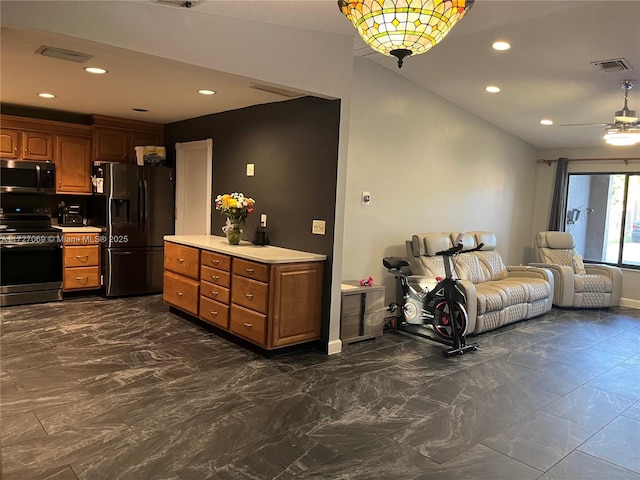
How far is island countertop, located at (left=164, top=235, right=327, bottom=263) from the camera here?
154 inches

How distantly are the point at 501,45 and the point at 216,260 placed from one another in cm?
323

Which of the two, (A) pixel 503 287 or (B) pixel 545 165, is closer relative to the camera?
(A) pixel 503 287

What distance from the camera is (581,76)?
4.68 metres

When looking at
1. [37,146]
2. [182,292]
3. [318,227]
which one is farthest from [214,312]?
[37,146]

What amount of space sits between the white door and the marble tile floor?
4.97 ft

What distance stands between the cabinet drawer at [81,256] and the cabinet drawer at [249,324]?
8.43 feet

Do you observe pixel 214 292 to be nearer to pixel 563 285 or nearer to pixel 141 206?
pixel 141 206

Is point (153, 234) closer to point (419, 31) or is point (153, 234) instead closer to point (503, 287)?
point (503, 287)

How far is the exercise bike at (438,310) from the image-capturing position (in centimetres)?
444

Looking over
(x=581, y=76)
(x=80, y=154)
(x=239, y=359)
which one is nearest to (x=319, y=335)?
(x=239, y=359)

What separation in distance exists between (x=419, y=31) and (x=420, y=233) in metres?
4.23

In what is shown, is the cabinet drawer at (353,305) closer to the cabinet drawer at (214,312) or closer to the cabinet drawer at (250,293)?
the cabinet drawer at (250,293)

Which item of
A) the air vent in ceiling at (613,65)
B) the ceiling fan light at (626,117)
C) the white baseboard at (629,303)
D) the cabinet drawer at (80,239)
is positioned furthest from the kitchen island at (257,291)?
the white baseboard at (629,303)

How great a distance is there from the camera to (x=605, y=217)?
752cm
